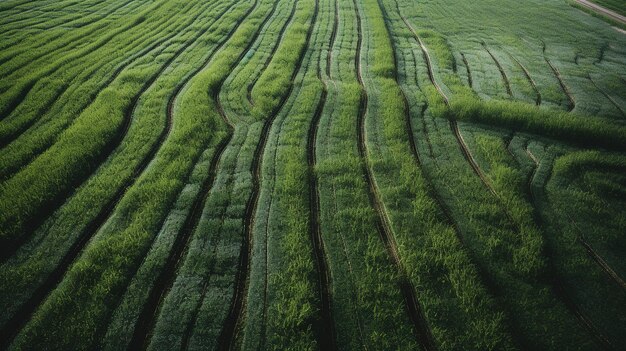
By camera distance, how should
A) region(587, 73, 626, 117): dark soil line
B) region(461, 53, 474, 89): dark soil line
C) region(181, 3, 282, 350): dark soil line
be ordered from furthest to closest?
→ region(461, 53, 474, 89): dark soil line, region(587, 73, 626, 117): dark soil line, region(181, 3, 282, 350): dark soil line

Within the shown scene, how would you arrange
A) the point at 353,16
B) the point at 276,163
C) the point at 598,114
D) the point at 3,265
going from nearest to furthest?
the point at 3,265 < the point at 276,163 < the point at 598,114 < the point at 353,16

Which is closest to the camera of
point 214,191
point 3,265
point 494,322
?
point 494,322

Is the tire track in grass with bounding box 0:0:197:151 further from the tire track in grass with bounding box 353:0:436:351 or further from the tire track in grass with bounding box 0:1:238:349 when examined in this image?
the tire track in grass with bounding box 353:0:436:351

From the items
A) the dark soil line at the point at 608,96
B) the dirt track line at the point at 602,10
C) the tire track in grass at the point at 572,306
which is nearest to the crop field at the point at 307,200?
the tire track in grass at the point at 572,306

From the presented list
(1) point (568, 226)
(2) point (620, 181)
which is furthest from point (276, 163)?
(2) point (620, 181)

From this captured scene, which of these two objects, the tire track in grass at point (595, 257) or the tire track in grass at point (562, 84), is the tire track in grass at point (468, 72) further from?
the tire track in grass at point (595, 257)

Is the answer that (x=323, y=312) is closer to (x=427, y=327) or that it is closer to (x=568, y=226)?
(x=427, y=327)

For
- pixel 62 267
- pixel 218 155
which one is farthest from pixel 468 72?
pixel 62 267

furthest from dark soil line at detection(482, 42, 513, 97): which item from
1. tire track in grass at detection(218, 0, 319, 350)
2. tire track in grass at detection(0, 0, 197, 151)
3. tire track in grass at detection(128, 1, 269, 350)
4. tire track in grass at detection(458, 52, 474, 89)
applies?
tire track in grass at detection(0, 0, 197, 151)
